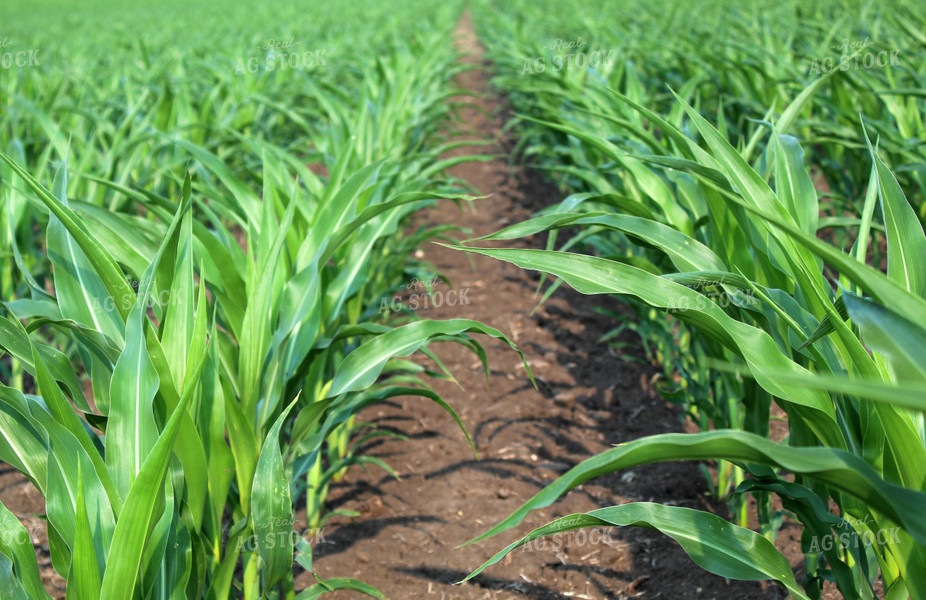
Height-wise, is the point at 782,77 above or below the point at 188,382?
above

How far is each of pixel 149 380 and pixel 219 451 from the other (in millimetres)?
248

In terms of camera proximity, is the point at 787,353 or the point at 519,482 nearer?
the point at 787,353

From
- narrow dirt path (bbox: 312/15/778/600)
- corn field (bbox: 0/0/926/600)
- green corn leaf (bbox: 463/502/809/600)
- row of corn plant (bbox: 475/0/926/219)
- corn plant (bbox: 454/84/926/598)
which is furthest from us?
A: row of corn plant (bbox: 475/0/926/219)

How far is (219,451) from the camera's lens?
1.26m

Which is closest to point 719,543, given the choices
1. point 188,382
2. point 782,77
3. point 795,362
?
Result: point 795,362

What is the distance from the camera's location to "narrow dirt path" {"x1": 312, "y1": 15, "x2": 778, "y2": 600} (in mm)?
1789

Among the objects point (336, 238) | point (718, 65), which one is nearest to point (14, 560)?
point (336, 238)

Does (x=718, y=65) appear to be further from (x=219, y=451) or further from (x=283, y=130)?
(x=219, y=451)

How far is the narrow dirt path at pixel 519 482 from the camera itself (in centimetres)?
179

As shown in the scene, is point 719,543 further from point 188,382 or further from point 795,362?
point 188,382

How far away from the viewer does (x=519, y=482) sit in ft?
7.14

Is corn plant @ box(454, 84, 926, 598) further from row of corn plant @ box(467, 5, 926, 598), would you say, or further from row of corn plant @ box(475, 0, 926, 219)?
row of corn plant @ box(475, 0, 926, 219)

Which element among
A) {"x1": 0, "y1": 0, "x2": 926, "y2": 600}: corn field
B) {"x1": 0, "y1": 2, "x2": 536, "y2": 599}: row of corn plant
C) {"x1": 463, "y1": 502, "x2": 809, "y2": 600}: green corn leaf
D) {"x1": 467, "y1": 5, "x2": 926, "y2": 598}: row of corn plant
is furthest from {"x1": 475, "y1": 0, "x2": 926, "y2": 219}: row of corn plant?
{"x1": 463, "y1": 502, "x2": 809, "y2": 600}: green corn leaf

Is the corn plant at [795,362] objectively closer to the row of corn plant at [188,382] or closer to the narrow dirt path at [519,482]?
the row of corn plant at [188,382]
